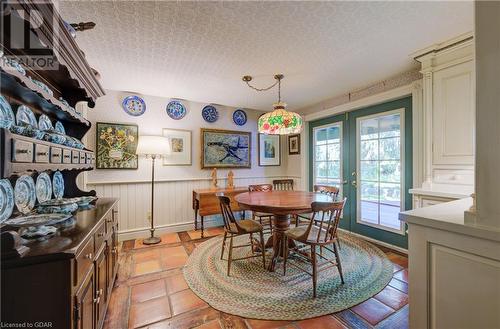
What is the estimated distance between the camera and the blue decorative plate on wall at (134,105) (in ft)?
10.8

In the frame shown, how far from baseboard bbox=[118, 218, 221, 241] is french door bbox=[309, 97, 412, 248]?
2.28 m

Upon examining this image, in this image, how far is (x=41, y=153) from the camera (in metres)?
0.93

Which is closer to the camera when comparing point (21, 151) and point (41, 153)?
point (21, 151)

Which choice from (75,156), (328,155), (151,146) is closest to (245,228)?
(75,156)

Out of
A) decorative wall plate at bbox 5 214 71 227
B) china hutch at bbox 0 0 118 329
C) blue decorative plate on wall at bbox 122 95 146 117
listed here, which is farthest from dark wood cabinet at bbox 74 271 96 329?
blue decorative plate on wall at bbox 122 95 146 117

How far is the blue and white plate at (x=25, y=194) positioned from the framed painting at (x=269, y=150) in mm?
3545

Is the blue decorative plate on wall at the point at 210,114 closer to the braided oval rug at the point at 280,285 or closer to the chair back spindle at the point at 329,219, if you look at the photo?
the braided oval rug at the point at 280,285

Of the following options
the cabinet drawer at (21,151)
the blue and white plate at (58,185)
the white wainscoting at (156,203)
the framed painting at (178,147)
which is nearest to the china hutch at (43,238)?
the cabinet drawer at (21,151)

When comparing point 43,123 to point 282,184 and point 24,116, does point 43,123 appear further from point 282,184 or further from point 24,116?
point 282,184

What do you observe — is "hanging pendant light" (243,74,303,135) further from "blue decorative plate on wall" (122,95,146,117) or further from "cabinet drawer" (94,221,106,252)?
"cabinet drawer" (94,221,106,252)

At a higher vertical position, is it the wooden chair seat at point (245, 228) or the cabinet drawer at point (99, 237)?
the cabinet drawer at point (99, 237)

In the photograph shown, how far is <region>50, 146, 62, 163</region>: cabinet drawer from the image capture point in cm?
104

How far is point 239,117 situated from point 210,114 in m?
0.60

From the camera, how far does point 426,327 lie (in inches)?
39.9
